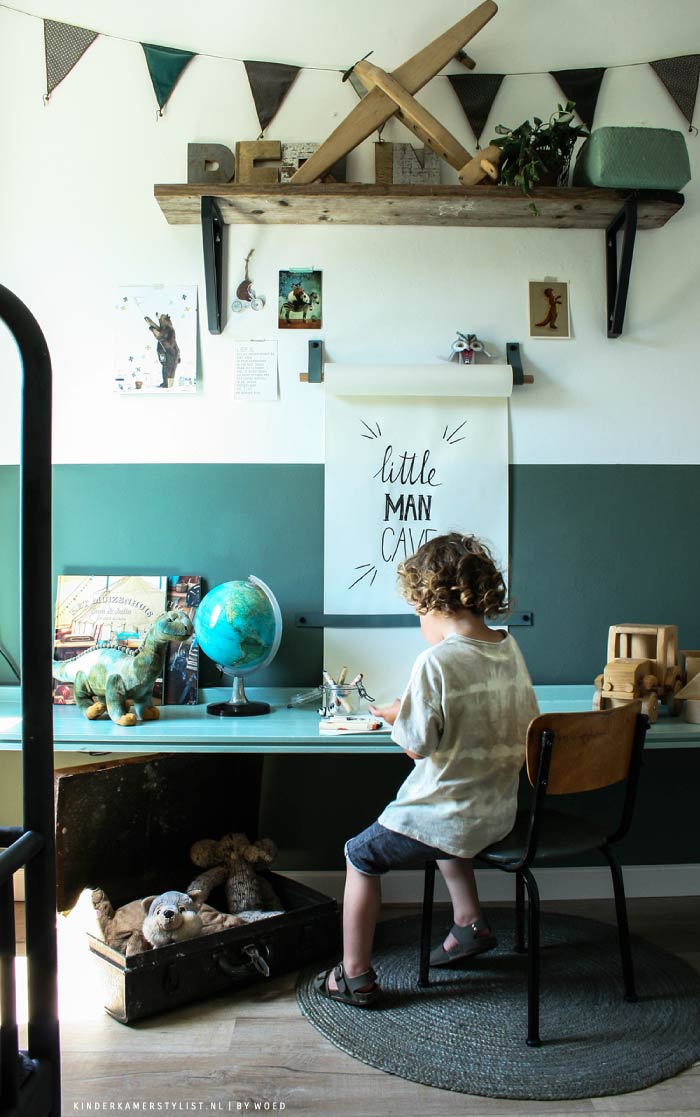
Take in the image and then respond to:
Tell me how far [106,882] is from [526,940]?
1134mm

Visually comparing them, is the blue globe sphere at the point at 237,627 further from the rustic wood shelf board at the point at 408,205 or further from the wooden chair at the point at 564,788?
the rustic wood shelf board at the point at 408,205

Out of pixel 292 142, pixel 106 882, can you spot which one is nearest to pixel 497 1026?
pixel 106 882

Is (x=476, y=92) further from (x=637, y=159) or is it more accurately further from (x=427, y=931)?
(x=427, y=931)

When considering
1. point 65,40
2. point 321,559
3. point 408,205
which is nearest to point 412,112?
point 408,205

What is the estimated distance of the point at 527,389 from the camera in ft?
9.12

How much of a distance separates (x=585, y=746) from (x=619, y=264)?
1603mm

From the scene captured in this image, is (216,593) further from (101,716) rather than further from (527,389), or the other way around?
(527,389)

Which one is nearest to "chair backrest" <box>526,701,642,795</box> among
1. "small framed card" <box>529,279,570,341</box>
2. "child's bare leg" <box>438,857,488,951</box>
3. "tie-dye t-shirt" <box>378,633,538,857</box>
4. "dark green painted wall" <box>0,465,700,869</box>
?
"tie-dye t-shirt" <box>378,633,538,857</box>

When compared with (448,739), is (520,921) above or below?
below

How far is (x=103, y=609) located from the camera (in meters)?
2.70

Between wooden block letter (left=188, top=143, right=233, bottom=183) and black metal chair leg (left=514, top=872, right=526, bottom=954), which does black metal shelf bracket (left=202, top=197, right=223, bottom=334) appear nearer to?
wooden block letter (left=188, top=143, right=233, bottom=183)

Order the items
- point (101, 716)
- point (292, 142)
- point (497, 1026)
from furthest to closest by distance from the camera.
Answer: point (292, 142) → point (101, 716) → point (497, 1026)

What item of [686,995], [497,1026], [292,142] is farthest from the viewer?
[292,142]

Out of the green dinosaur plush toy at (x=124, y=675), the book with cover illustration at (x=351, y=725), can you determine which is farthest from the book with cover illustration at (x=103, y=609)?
the book with cover illustration at (x=351, y=725)
